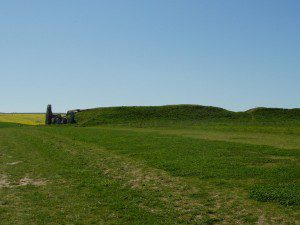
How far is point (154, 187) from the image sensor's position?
1622 centimetres

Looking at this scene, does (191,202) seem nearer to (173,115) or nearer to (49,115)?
(173,115)

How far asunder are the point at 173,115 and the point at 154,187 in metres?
66.7

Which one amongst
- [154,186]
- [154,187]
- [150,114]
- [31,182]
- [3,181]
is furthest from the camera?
[150,114]

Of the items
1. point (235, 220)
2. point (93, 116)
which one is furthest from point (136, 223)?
point (93, 116)

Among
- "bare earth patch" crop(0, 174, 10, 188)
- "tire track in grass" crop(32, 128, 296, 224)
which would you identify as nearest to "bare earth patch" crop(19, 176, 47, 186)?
"bare earth patch" crop(0, 174, 10, 188)

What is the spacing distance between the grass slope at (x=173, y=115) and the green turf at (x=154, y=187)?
164 ft

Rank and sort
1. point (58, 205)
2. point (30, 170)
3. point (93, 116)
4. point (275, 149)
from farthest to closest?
point (93, 116), point (275, 149), point (30, 170), point (58, 205)

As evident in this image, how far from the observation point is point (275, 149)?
26453 millimetres

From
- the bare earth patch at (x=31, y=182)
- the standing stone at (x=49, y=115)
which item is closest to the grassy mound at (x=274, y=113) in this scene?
the standing stone at (x=49, y=115)

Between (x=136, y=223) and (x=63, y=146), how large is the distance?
22.2 meters

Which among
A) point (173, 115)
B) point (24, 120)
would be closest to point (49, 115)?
point (24, 120)

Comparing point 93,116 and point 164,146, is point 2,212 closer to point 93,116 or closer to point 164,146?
point 164,146

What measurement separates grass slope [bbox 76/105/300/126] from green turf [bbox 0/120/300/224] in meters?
49.9

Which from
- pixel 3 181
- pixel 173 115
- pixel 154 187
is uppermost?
pixel 173 115
